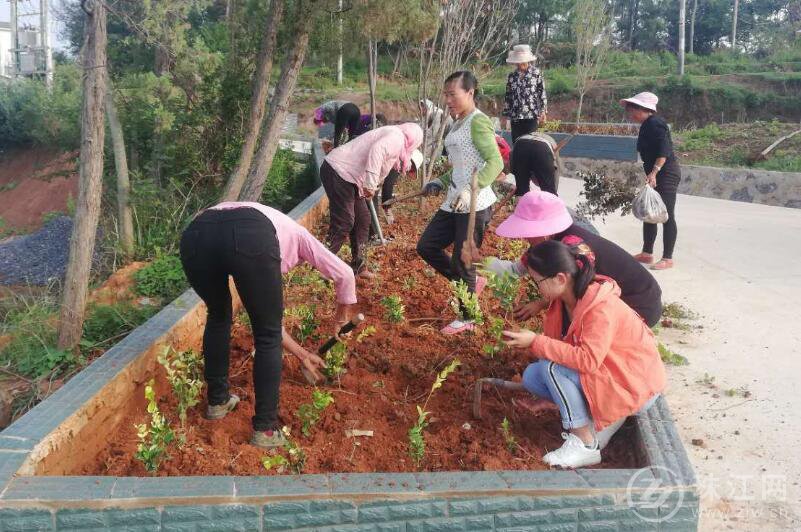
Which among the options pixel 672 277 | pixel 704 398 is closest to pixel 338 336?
pixel 704 398

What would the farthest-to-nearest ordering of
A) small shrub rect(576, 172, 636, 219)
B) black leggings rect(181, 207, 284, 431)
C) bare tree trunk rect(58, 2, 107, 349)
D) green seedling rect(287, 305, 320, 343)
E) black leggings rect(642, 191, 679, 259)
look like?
small shrub rect(576, 172, 636, 219), black leggings rect(642, 191, 679, 259), green seedling rect(287, 305, 320, 343), bare tree trunk rect(58, 2, 107, 349), black leggings rect(181, 207, 284, 431)

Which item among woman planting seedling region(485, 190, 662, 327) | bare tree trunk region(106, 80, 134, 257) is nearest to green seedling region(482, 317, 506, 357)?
woman planting seedling region(485, 190, 662, 327)

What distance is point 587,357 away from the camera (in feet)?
9.55

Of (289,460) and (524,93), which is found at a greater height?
(524,93)

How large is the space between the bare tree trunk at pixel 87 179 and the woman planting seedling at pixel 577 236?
7.48 ft

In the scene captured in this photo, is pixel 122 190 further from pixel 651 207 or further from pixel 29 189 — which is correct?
pixel 29 189

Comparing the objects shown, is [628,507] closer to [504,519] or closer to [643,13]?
[504,519]

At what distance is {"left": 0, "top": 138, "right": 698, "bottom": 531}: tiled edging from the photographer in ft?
7.95

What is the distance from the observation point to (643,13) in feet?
167

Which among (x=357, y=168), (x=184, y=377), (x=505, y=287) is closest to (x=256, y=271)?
(x=184, y=377)

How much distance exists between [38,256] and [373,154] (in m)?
10.7

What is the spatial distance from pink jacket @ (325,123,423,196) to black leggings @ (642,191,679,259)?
8.31ft

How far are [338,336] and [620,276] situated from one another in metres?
1.45

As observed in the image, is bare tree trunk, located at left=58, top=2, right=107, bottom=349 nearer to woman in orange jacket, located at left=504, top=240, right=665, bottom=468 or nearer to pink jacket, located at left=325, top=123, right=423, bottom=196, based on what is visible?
pink jacket, located at left=325, top=123, right=423, bottom=196
